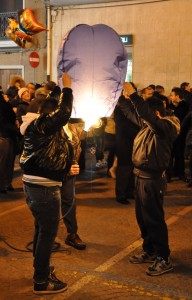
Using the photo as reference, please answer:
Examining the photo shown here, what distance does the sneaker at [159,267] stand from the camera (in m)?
4.72

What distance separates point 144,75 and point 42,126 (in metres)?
12.1

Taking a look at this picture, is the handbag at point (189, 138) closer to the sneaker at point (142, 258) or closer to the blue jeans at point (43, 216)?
the sneaker at point (142, 258)

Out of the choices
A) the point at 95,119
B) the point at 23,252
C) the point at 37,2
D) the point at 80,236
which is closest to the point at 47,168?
the point at 95,119

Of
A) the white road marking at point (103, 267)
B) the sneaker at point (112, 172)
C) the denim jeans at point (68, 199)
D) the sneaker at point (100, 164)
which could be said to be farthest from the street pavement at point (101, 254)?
the sneaker at point (100, 164)

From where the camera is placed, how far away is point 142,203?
189 inches

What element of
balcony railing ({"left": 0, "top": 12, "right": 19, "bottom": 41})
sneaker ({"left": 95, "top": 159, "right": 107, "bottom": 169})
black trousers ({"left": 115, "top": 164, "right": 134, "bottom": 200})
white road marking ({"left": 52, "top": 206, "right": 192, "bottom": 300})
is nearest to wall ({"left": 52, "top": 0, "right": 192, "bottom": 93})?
sneaker ({"left": 95, "top": 159, "right": 107, "bottom": 169})

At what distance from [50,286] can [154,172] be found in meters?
1.53

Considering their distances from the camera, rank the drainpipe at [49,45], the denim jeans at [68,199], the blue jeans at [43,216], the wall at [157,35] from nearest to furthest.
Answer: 1. the blue jeans at [43,216]
2. the denim jeans at [68,199]
3. the wall at [157,35]
4. the drainpipe at [49,45]

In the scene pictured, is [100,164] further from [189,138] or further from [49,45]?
[49,45]

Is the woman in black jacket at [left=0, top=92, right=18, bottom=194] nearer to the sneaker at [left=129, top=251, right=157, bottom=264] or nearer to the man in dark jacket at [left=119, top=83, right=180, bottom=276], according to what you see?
the man in dark jacket at [left=119, top=83, right=180, bottom=276]

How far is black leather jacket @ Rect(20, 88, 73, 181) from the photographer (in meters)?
3.92

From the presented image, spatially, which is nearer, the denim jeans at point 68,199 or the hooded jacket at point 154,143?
the hooded jacket at point 154,143

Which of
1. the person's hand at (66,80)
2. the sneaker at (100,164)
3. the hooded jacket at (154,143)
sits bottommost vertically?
the sneaker at (100,164)

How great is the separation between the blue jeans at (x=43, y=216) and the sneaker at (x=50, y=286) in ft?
0.38
